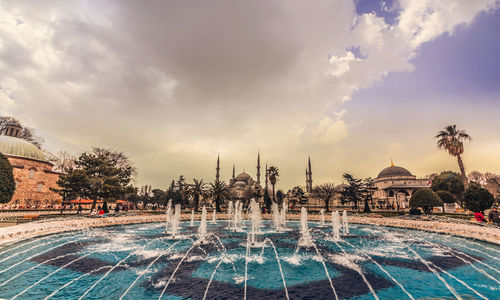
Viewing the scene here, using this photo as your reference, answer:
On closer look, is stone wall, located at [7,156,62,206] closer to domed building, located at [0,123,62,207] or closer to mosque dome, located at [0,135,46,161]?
domed building, located at [0,123,62,207]

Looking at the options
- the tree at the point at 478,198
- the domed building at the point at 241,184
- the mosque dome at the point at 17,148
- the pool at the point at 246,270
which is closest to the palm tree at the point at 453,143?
the tree at the point at 478,198

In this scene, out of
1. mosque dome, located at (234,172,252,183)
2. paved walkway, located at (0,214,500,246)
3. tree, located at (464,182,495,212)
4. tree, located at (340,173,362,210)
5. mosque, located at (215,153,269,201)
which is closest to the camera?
paved walkway, located at (0,214,500,246)

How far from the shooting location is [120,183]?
98.4 ft

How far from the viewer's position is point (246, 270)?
7.38m

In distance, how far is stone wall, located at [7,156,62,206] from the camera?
36844mm

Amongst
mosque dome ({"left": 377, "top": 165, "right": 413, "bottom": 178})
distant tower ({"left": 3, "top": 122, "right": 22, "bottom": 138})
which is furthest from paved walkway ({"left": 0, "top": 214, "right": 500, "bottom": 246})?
mosque dome ({"left": 377, "top": 165, "right": 413, "bottom": 178})

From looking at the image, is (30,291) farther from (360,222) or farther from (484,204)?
(484,204)

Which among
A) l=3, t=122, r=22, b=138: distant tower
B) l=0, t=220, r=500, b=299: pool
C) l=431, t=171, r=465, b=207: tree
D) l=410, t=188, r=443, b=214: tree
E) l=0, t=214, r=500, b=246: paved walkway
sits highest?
l=3, t=122, r=22, b=138: distant tower

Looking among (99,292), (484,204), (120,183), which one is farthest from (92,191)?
(484,204)

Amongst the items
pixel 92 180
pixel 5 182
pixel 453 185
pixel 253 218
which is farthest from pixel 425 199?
pixel 5 182

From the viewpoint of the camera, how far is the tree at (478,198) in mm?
23562

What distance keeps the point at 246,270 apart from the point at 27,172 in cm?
4953

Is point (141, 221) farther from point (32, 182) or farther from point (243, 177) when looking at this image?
point (243, 177)

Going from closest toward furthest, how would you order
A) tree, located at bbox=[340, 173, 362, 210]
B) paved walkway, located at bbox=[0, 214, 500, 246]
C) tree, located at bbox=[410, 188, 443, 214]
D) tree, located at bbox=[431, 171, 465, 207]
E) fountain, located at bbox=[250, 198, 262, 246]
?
paved walkway, located at bbox=[0, 214, 500, 246] → fountain, located at bbox=[250, 198, 262, 246] → tree, located at bbox=[410, 188, 443, 214] → tree, located at bbox=[340, 173, 362, 210] → tree, located at bbox=[431, 171, 465, 207]
